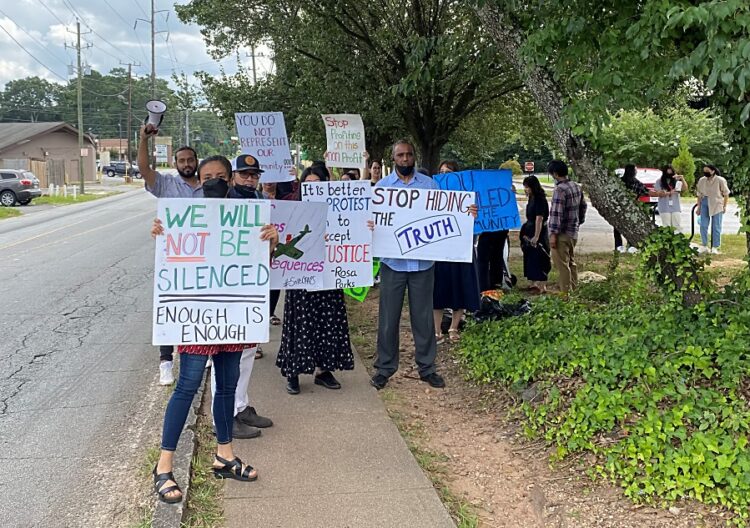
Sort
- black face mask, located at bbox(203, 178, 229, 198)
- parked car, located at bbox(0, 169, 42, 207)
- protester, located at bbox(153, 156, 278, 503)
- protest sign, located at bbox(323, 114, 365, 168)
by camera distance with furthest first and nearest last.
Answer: parked car, located at bbox(0, 169, 42, 207)
protest sign, located at bbox(323, 114, 365, 168)
black face mask, located at bbox(203, 178, 229, 198)
protester, located at bbox(153, 156, 278, 503)

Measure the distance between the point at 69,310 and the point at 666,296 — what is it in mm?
7583

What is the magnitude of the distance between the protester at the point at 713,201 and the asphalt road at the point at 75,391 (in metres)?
11.1

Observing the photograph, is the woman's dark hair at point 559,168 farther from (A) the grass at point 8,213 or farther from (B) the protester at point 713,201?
(A) the grass at point 8,213

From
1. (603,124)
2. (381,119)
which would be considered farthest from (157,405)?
(381,119)

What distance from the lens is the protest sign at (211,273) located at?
3.75 meters

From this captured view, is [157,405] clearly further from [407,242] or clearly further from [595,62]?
[595,62]

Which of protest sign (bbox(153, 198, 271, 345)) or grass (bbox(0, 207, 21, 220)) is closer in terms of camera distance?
protest sign (bbox(153, 198, 271, 345))

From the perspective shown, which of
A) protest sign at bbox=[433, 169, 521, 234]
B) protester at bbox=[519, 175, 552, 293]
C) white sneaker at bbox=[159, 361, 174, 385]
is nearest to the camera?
white sneaker at bbox=[159, 361, 174, 385]

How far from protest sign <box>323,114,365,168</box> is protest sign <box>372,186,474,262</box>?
3.96 m

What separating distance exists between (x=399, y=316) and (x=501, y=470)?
178cm

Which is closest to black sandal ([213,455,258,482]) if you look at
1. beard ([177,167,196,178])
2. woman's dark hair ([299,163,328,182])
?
beard ([177,167,196,178])

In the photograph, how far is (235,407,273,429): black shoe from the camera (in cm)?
472

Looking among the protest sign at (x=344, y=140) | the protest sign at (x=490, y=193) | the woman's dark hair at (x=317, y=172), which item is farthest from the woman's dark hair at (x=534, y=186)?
the woman's dark hair at (x=317, y=172)

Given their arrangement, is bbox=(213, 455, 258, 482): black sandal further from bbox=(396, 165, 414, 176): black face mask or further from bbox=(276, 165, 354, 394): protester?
bbox=(396, 165, 414, 176): black face mask
